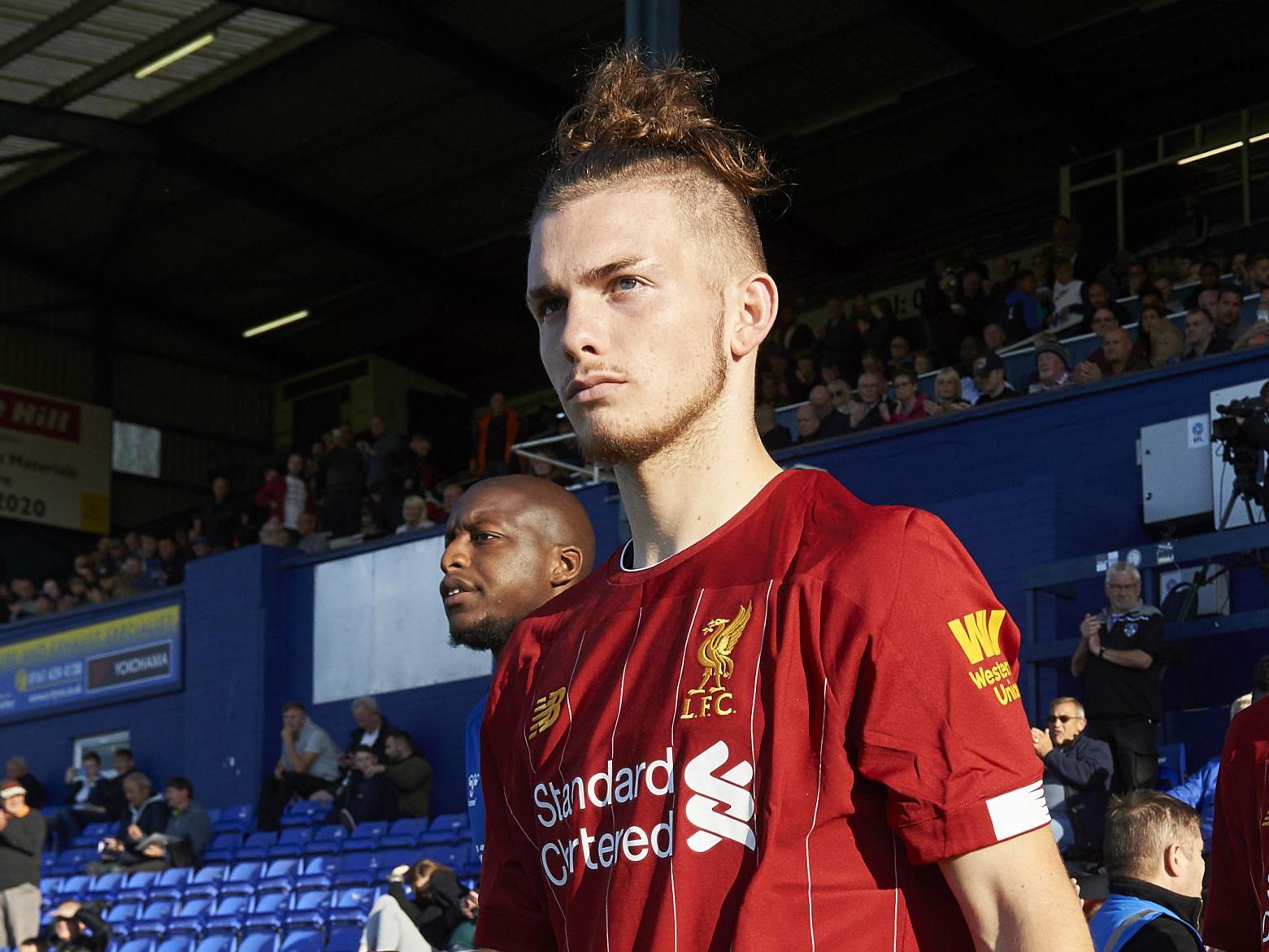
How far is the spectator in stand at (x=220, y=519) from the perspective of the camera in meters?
21.0

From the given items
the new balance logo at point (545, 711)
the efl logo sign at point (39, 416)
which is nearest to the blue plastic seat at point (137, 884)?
the efl logo sign at point (39, 416)

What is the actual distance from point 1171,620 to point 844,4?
9.63 meters

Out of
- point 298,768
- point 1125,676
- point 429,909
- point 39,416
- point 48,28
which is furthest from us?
point 39,416

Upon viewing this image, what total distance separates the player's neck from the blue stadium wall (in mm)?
9304

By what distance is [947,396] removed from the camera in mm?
13180

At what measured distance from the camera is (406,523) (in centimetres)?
1716

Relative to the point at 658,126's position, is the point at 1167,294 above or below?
above

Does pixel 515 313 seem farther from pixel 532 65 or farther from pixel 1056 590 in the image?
pixel 1056 590

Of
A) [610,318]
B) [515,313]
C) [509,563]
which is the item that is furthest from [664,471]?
[515,313]

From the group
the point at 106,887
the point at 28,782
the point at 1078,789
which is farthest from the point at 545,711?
the point at 28,782

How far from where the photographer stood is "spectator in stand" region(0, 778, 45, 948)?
12.7 m

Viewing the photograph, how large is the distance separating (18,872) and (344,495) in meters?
6.72

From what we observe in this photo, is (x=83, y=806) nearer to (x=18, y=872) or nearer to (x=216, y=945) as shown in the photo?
(x=18, y=872)

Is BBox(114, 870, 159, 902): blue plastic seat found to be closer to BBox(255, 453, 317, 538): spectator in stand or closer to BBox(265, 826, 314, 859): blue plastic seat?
BBox(265, 826, 314, 859): blue plastic seat
